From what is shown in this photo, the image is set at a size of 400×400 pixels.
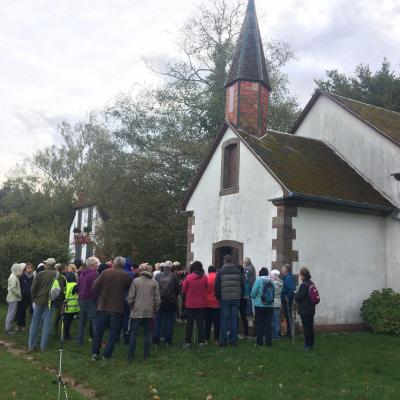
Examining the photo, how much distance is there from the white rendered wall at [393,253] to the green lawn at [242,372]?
4.36 m

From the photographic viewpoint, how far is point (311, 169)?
15.3m

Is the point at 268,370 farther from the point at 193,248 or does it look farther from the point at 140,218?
the point at 140,218

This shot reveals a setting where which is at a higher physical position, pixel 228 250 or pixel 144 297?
pixel 228 250

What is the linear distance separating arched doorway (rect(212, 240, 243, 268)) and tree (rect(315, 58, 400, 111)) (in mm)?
17571

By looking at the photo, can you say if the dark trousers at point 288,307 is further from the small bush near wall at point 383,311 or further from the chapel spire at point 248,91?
the chapel spire at point 248,91

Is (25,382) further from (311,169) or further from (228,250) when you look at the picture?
(311,169)

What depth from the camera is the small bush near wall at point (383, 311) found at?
13.0 metres

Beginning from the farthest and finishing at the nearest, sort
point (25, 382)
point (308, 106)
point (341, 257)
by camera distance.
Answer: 1. point (308, 106)
2. point (341, 257)
3. point (25, 382)

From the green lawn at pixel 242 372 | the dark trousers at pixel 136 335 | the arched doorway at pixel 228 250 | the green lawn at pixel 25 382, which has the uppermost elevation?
the arched doorway at pixel 228 250

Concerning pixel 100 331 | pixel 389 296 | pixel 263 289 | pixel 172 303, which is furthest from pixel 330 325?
pixel 100 331

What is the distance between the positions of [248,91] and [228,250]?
5826mm

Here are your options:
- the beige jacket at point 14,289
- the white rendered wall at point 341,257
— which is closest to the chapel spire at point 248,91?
the white rendered wall at point 341,257

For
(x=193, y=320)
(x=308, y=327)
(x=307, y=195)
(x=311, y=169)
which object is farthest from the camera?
(x=311, y=169)

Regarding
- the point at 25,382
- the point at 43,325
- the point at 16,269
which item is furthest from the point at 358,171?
the point at 25,382
